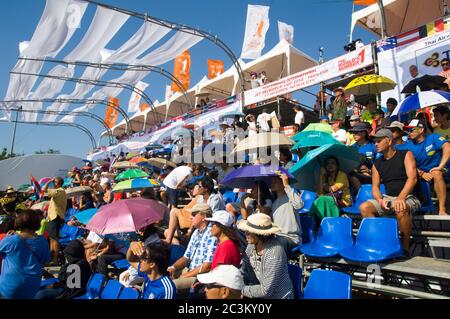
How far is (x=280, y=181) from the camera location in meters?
4.26

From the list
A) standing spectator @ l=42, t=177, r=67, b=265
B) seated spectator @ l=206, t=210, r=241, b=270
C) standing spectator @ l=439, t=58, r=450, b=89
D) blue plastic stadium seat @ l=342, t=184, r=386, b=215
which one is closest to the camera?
seated spectator @ l=206, t=210, r=241, b=270

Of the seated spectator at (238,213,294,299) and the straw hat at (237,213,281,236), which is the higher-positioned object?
the straw hat at (237,213,281,236)

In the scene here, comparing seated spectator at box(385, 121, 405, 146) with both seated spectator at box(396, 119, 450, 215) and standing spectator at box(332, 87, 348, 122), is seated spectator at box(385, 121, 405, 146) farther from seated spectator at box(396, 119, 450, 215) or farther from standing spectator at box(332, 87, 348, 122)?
standing spectator at box(332, 87, 348, 122)

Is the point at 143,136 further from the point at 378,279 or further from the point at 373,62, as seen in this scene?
the point at 378,279

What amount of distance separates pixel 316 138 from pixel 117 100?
28110 millimetres

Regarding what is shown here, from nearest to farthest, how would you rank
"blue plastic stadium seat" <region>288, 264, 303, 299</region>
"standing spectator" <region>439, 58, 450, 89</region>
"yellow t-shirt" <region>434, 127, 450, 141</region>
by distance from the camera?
"blue plastic stadium seat" <region>288, 264, 303, 299</region>, "yellow t-shirt" <region>434, 127, 450, 141</region>, "standing spectator" <region>439, 58, 450, 89</region>

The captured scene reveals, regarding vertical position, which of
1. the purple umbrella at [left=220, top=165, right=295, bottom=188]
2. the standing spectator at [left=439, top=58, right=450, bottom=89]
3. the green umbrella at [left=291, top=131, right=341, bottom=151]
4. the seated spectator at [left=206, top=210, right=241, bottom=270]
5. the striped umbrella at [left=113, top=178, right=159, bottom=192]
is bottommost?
the seated spectator at [left=206, top=210, right=241, bottom=270]

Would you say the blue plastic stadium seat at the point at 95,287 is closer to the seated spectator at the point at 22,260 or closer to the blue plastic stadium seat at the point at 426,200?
the seated spectator at the point at 22,260

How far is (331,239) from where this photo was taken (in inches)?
157

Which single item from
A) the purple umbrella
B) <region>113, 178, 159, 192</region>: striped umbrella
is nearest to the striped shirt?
the purple umbrella

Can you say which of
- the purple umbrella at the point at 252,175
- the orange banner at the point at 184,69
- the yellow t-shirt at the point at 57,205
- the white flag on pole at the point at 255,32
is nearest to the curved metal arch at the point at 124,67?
the orange banner at the point at 184,69

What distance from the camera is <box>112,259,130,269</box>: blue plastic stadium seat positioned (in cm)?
465

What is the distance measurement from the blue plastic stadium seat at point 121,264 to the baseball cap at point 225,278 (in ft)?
8.22

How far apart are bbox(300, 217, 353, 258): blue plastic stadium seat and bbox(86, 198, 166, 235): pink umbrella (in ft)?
6.61
